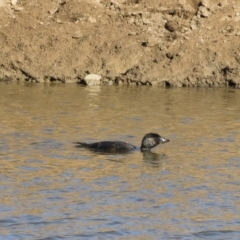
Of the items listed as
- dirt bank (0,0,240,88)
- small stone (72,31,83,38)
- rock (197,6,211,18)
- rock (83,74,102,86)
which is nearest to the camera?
rock (83,74,102,86)

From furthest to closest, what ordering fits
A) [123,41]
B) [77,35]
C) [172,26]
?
[172,26]
[77,35]
[123,41]

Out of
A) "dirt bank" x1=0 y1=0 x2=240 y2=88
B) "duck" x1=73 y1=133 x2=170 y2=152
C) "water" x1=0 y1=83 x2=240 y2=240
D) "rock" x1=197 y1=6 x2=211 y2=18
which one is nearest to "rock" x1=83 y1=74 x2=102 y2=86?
"dirt bank" x1=0 y1=0 x2=240 y2=88

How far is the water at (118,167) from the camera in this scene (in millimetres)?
9820

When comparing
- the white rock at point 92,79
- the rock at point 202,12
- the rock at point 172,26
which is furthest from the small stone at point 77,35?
the rock at point 202,12

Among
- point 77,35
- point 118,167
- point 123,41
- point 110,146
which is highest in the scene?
point 77,35

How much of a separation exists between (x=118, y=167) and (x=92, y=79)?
322 inches

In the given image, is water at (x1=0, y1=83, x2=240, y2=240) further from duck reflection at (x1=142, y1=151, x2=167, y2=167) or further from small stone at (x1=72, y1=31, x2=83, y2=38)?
small stone at (x1=72, y1=31, x2=83, y2=38)

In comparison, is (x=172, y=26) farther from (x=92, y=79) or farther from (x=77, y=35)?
(x=92, y=79)

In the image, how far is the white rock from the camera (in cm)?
2055

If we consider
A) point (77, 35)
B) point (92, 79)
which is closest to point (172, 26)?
point (77, 35)

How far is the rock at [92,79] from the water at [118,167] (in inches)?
36.0

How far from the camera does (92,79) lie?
67.7ft

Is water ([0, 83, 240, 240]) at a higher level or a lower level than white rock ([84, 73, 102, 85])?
lower

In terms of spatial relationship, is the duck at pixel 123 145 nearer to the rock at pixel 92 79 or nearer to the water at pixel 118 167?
the water at pixel 118 167
